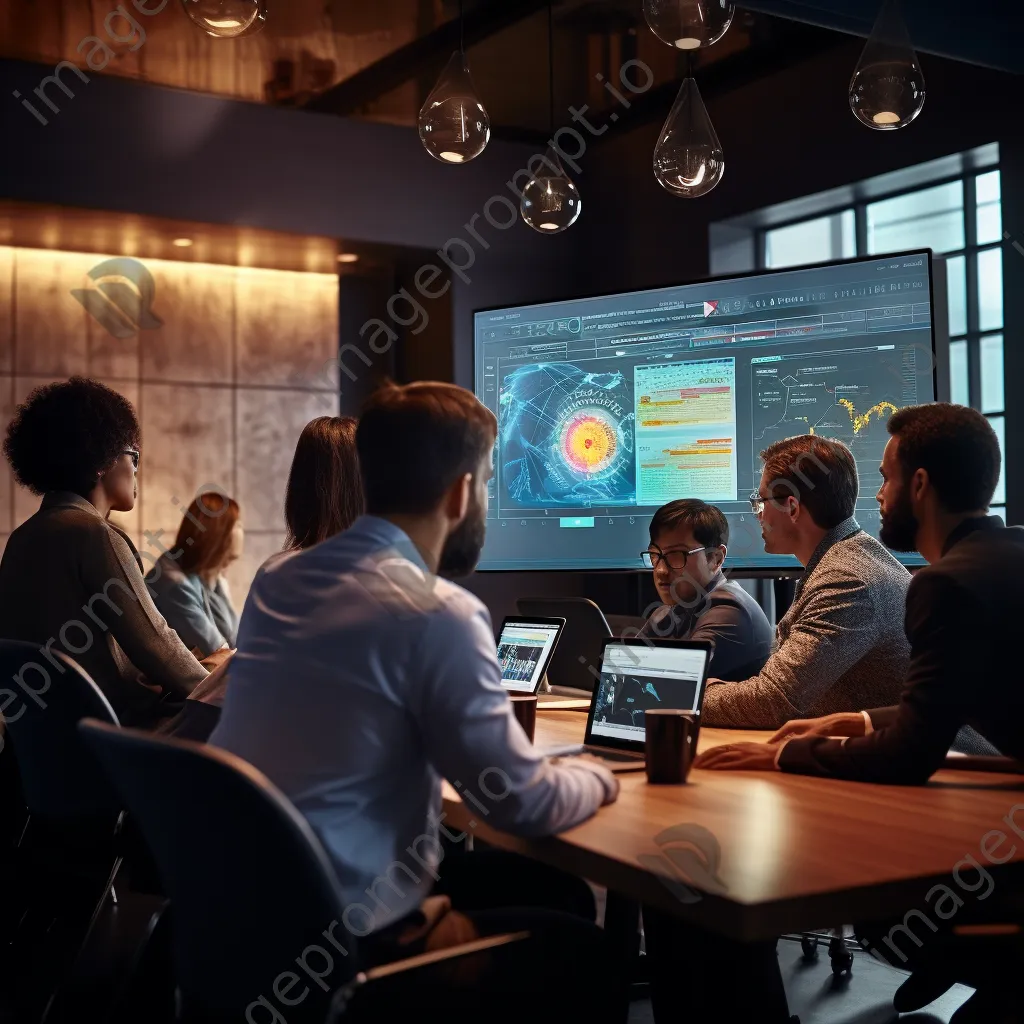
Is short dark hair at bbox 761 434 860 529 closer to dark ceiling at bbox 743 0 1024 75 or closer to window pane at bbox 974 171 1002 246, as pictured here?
dark ceiling at bbox 743 0 1024 75

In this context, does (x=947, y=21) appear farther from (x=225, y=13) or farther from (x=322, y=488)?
(x=322, y=488)

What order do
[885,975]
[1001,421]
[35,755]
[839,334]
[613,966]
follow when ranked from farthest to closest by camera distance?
1. [1001,421]
2. [839,334]
3. [885,975]
4. [35,755]
5. [613,966]

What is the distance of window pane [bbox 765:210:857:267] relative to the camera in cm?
593

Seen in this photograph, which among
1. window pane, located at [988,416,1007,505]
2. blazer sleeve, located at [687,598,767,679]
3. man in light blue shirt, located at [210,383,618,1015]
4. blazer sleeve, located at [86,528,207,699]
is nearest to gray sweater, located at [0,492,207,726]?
blazer sleeve, located at [86,528,207,699]

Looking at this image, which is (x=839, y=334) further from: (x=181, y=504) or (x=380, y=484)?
(x=181, y=504)

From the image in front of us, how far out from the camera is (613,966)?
166 cm

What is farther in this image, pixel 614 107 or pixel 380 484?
pixel 614 107

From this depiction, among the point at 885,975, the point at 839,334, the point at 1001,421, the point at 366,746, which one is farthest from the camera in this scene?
the point at 1001,421

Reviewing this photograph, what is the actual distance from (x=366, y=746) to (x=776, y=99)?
4926 millimetres

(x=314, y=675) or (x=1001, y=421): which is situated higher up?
(x=1001, y=421)

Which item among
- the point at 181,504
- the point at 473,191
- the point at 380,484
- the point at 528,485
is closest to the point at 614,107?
the point at 473,191

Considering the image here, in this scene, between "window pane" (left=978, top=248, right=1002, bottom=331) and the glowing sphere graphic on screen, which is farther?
"window pane" (left=978, top=248, right=1002, bottom=331)

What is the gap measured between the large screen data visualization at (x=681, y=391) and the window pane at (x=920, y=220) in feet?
3.99

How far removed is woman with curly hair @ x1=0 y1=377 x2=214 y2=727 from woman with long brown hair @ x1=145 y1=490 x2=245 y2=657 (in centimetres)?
185
